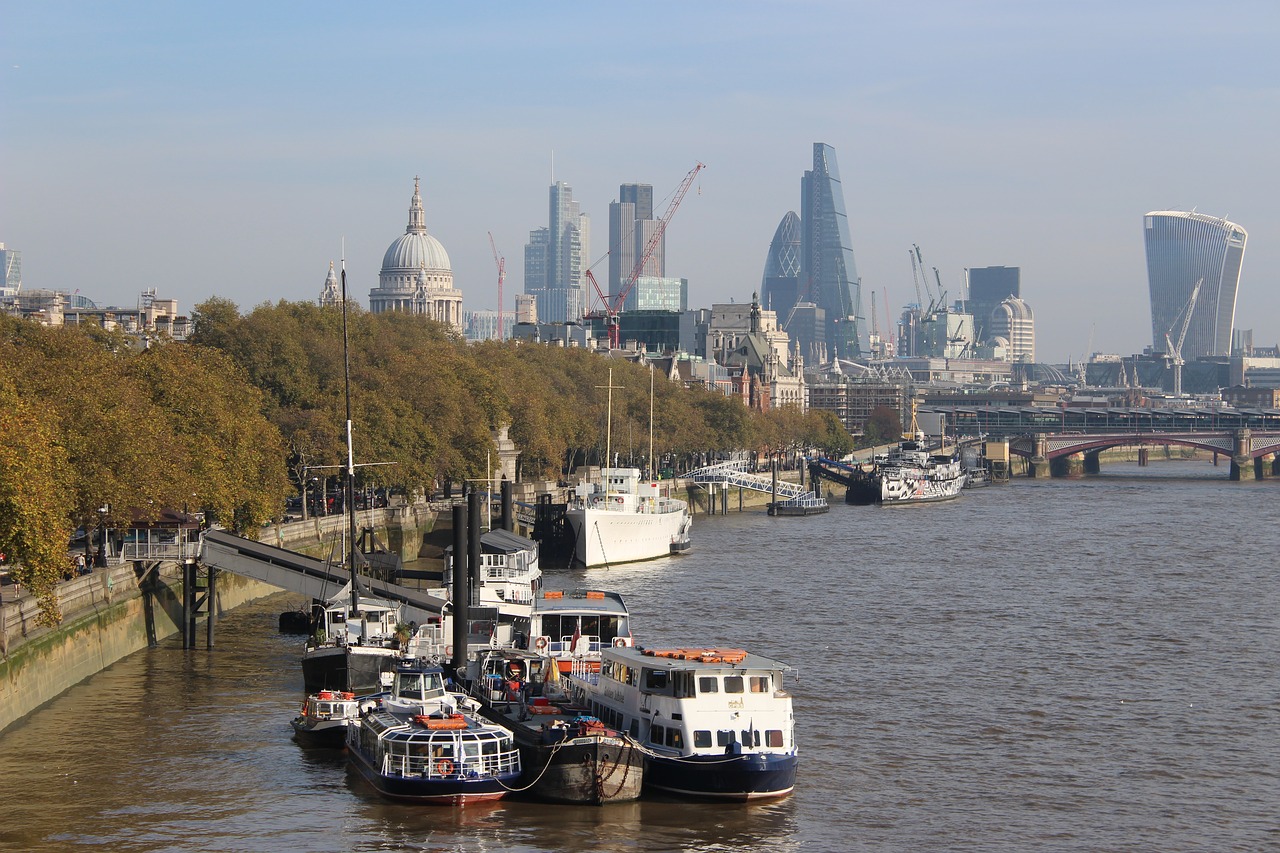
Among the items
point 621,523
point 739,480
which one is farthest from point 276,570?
point 739,480

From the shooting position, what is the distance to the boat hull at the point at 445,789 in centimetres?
3372

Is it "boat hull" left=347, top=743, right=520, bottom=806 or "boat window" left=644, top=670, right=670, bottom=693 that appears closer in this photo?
"boat hull" left=347, top=743, right=520, bottom=806

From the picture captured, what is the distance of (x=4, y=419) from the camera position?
39.8 metres

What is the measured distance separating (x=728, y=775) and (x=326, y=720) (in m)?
9.12

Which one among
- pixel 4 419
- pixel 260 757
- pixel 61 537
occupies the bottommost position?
pixel 260 757

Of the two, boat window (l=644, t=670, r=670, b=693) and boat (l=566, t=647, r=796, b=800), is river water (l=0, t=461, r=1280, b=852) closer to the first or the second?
boat (l=566, t=647, r=796, b=800)

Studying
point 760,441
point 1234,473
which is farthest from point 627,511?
point 1234,473

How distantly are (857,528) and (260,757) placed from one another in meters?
73.3

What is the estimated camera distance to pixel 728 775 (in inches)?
1356

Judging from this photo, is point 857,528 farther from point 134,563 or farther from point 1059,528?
point 134,563

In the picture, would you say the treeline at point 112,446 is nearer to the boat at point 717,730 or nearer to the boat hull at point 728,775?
the boat at point 717,730

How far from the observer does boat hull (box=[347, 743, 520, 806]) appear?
3372cm

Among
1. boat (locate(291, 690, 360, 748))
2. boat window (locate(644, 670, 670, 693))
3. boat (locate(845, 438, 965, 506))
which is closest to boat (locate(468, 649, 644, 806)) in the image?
boat window (locate(644, 670, 670, 693))

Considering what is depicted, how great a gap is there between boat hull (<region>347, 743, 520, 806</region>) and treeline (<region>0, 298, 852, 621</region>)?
31.5ft
